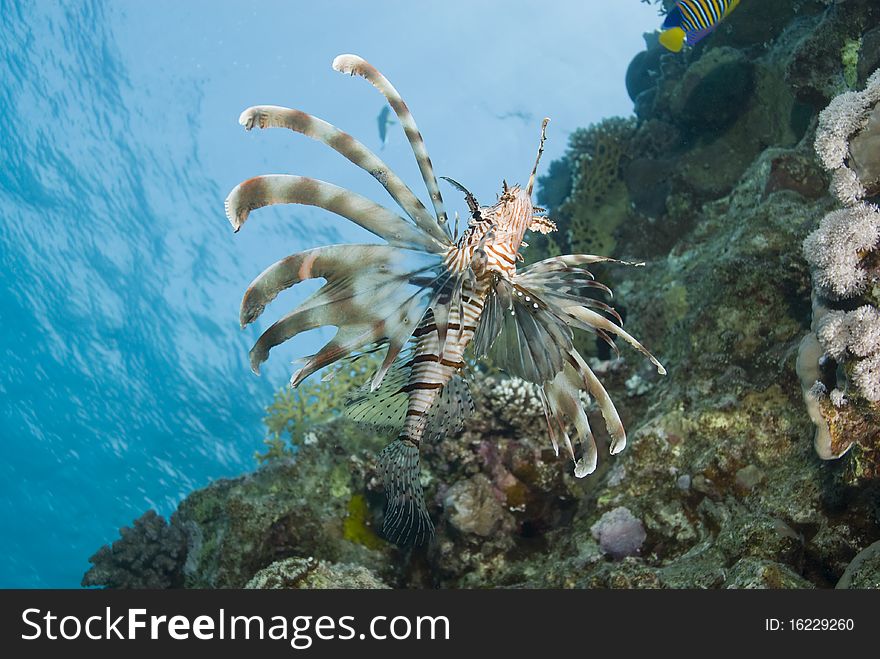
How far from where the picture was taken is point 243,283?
27125 mm

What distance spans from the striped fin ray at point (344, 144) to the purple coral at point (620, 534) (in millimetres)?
2417

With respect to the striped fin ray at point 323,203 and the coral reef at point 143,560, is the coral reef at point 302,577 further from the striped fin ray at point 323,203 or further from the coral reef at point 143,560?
the coral reef at point 143,560

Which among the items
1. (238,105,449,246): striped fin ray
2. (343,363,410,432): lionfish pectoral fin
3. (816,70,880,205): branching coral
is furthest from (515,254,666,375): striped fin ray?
(816,70,880,205): branching coral

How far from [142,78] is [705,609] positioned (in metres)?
25.9

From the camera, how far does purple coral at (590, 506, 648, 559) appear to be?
360cm

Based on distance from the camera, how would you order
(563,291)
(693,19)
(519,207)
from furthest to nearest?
(693,19) → (563,291) → (519,207)

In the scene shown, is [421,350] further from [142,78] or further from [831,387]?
[142,78]

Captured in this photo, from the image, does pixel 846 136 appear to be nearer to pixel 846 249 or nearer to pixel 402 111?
pixel 846 249

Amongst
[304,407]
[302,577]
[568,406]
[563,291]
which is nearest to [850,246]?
[563,291]

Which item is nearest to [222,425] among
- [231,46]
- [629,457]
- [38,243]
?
[38,243]

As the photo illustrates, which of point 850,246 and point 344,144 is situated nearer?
point 344,144

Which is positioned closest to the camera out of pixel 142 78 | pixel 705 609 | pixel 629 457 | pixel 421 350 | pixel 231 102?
pixel 705 609

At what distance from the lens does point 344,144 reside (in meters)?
2.17

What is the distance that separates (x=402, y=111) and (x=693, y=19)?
139 inches
